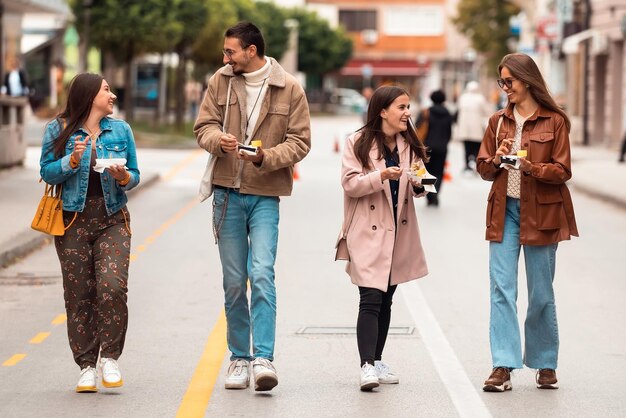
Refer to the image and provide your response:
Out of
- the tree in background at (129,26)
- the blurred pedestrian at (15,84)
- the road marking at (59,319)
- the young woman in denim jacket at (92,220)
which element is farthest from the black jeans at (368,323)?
the tree in background at (129,26)

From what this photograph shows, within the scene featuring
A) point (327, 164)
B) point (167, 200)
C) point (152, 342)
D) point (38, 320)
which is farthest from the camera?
point (327, 164)

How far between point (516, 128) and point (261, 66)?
1439 millimetres

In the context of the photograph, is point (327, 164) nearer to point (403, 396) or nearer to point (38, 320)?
point (38, 320)

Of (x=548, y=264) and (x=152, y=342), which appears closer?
(x=548, y=264)

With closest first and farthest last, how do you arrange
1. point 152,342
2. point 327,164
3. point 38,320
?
1. point 152,342
2. point 38,320
3. point 327,164

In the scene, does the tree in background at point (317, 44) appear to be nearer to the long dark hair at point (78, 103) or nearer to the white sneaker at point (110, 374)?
the long dark hair at point (78, 103)

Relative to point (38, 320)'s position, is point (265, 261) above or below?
above

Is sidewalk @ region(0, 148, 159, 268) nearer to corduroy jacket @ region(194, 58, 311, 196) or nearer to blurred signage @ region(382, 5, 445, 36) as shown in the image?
corduroy jacket @ region(194, 58, 311, 196)

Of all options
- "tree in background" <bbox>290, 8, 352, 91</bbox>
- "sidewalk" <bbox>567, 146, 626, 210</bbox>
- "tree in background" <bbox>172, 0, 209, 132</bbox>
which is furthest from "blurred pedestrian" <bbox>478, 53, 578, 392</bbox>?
"tree in background" <bbox>290, 8, 352, 91</bbox>

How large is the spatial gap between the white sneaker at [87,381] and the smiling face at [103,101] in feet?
4.57

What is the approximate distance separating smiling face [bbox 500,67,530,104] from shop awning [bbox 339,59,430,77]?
110m

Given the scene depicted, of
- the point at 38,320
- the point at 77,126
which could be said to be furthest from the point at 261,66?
the point at 38,320

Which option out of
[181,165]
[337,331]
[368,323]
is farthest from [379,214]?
[181,165]

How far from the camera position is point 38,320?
35.7ft
